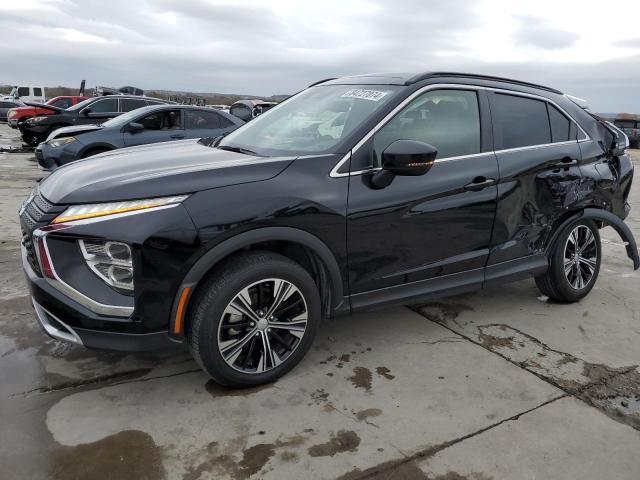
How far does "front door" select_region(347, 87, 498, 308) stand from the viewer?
3029 millimetres

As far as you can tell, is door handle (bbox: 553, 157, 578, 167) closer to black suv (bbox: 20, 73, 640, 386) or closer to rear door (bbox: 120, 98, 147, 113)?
black suv (bbox: 20, 73, 640, 386)

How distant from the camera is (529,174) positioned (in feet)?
12.1

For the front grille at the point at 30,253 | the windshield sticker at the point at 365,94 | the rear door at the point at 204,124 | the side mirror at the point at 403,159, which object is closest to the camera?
the front grille at the point at 30,253

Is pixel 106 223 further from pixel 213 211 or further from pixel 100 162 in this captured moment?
pixel 100 162

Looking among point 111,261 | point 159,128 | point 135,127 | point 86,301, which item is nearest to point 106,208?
point 111,261

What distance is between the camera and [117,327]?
252 cm

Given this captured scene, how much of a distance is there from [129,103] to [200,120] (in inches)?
192

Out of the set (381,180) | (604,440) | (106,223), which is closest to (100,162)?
(106,223)

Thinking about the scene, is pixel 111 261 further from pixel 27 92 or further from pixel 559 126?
pixel 27 92

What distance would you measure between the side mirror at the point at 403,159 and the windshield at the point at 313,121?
12.2 inches

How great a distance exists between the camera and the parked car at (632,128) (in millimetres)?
26484

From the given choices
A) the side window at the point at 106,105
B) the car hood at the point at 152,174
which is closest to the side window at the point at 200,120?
the side window at the point at 106,105

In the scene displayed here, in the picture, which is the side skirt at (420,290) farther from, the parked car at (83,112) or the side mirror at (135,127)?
the parked car at (83,112)

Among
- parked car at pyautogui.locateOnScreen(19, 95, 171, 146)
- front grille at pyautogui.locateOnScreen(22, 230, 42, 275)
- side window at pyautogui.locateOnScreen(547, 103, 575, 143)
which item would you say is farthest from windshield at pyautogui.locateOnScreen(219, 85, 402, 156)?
parked car at pyautogui.locateOnScreen(19, 95, 171, 146)
